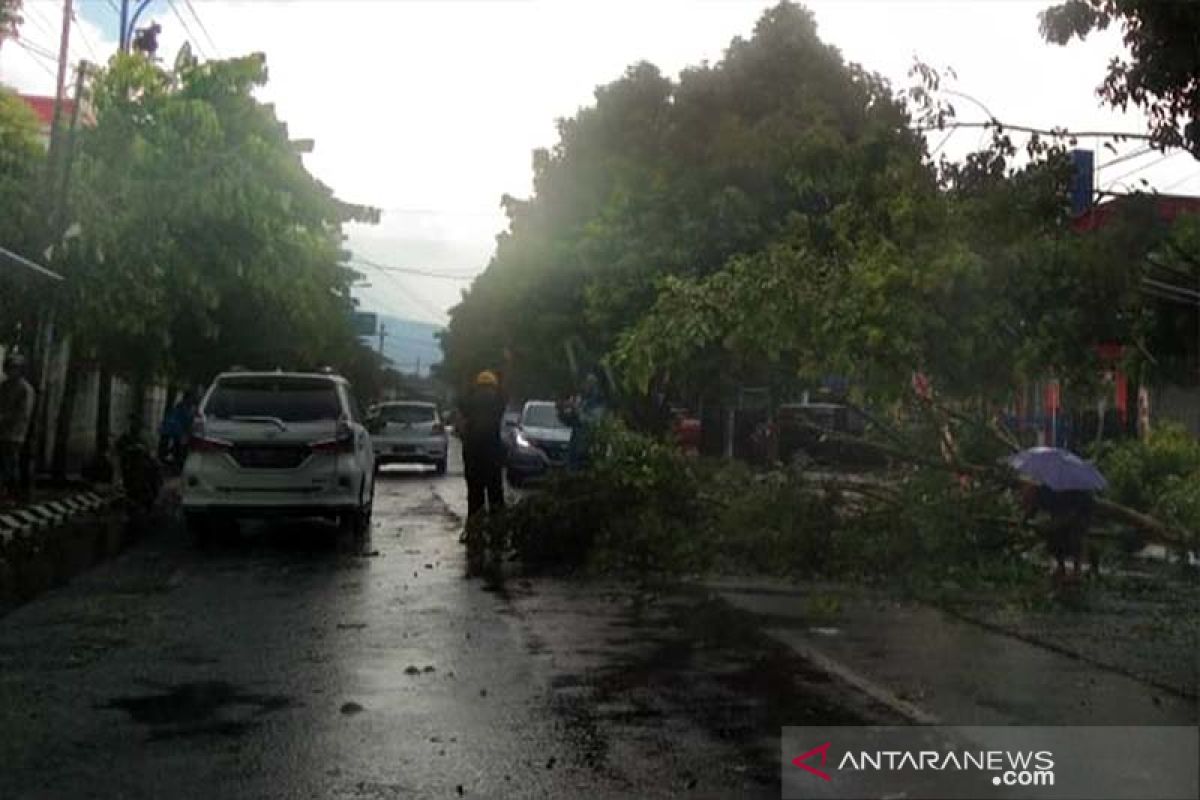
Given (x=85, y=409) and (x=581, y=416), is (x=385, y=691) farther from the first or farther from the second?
(x=85, y=409)

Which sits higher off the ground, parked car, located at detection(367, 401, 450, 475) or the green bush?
the green bush

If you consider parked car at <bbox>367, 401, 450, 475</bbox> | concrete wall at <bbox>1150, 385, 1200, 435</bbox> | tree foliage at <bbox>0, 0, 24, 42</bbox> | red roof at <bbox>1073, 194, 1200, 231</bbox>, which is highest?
tree foliage at <bbox>0, 0, 24, 42</bbox>

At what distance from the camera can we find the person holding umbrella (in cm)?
1155

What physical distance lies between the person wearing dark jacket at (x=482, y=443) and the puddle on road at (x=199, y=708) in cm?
849

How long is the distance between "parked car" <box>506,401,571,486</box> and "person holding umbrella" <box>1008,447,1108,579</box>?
14.6 meters

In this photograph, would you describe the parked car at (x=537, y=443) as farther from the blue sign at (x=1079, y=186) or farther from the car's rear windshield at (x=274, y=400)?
the blue sign at (x=1079, y=186)

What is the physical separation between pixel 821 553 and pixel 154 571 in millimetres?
5805

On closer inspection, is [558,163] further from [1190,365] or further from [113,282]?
[1190,365]

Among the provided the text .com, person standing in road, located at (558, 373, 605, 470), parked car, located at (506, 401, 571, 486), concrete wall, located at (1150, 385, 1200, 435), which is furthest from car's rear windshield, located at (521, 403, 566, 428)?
the text .com

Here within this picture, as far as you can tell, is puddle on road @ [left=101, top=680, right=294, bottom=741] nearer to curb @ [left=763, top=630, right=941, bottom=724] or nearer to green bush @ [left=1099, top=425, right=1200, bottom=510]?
curb @ [left=763, top=630, right=941, bottom=724]

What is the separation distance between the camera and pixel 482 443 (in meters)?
16.5

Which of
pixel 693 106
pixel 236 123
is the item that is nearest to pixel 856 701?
pixel 236 123

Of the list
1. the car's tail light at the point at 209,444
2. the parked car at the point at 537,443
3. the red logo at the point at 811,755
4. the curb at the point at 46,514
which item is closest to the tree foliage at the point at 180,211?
the curb at the point at 46,514

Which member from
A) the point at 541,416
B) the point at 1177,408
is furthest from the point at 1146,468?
the point at 541,416
